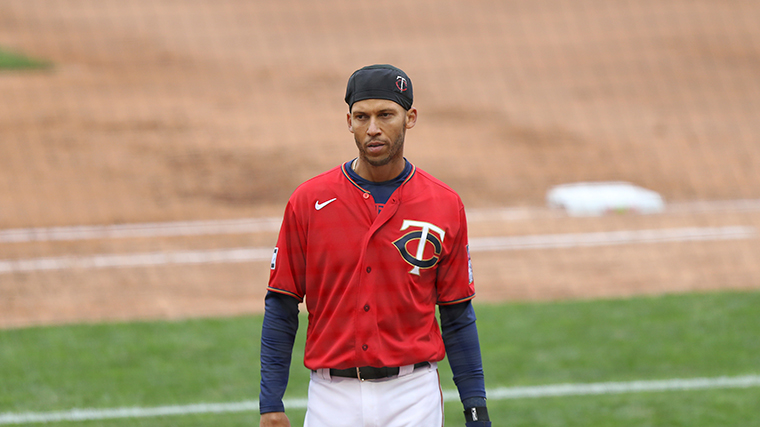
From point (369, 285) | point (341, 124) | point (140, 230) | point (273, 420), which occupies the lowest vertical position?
point (273, 420)

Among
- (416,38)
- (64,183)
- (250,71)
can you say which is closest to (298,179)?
(64,183)

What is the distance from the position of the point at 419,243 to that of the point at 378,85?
502mm

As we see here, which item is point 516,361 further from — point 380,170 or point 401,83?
point 401,83

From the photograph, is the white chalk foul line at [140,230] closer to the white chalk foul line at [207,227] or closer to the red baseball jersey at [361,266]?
the white chalk foul line at [207,227]

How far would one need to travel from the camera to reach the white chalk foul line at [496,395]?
5.78 meters

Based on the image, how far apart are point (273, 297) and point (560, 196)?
11.8 meters

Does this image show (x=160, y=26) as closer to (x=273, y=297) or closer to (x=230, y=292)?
(x=230, y=292)

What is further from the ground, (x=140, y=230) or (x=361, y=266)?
(x=140, y=230)

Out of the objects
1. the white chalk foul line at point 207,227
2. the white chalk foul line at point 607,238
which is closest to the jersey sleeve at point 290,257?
the white chalk foul line at point 607,238

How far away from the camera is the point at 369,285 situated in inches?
110

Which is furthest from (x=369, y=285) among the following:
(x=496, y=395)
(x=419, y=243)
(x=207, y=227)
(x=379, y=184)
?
(x=207, y=227)

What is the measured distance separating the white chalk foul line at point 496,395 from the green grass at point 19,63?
1764 centimetres

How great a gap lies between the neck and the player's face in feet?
0.25

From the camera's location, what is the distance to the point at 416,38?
84.7 feet
